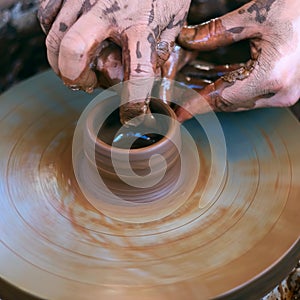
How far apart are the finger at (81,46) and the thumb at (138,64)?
2.7 inches

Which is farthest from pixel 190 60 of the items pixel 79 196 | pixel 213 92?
pixel 79 196

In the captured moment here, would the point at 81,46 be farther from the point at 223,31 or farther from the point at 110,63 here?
the point at 223,31

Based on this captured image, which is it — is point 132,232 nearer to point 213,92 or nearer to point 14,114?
point 213,92

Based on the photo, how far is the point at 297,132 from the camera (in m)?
1.49

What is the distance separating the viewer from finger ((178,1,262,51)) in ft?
4.67

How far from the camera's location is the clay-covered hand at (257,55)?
4.51ft

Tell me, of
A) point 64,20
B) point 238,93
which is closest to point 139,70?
point 64,20

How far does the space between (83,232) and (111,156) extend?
0.21 meters

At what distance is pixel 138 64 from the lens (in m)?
1.18

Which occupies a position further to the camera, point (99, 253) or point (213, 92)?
point (213, 92)

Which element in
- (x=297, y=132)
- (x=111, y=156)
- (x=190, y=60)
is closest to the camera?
(x=111, y=156)

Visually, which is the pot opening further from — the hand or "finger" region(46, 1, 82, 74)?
"finger" region(46, 1, 82, 74)

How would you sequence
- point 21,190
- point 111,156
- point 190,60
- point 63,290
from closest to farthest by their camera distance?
1. point 63,290
2. point 111,156
3. point 21,190
4. point 190,60

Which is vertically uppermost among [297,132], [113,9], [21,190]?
[113,9]
